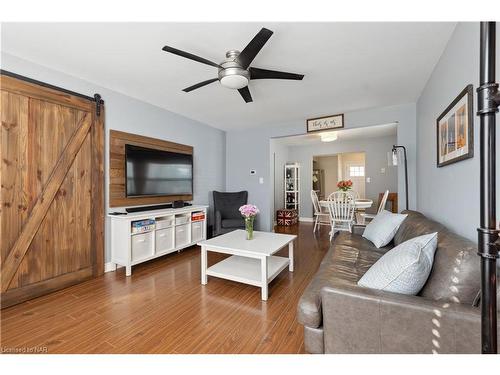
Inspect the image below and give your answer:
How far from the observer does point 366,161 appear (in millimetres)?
6301

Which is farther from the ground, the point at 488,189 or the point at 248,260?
the point at 488,189

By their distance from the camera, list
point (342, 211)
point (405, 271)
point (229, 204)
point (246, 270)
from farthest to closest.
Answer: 1. point (229, 204)
2. point (342, 211)
3. point (246, 270)
4. point (405, 271)

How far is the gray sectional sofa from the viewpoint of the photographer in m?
0.95

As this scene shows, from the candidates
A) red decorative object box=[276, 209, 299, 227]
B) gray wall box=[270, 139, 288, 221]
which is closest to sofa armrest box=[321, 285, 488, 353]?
red decorative object box=[276, 209, 299, 227]

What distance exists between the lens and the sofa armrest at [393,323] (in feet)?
3.09

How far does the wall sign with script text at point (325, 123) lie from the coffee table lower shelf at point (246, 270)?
2.49 meters

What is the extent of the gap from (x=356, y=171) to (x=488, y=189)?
8035mm

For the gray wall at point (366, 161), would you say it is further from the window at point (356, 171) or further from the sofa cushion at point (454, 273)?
the sofa cushion at point (454, 273)

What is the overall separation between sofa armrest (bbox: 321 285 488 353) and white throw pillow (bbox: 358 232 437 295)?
73 mm

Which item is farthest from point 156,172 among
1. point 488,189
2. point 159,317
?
point 488,189

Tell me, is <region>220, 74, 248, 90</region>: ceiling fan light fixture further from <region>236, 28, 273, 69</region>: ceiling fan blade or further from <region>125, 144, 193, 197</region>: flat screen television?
<region>125, 144, 193, 197</region>: flat screen television

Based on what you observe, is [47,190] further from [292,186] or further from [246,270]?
[292,186]

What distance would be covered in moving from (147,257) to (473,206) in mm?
3253
